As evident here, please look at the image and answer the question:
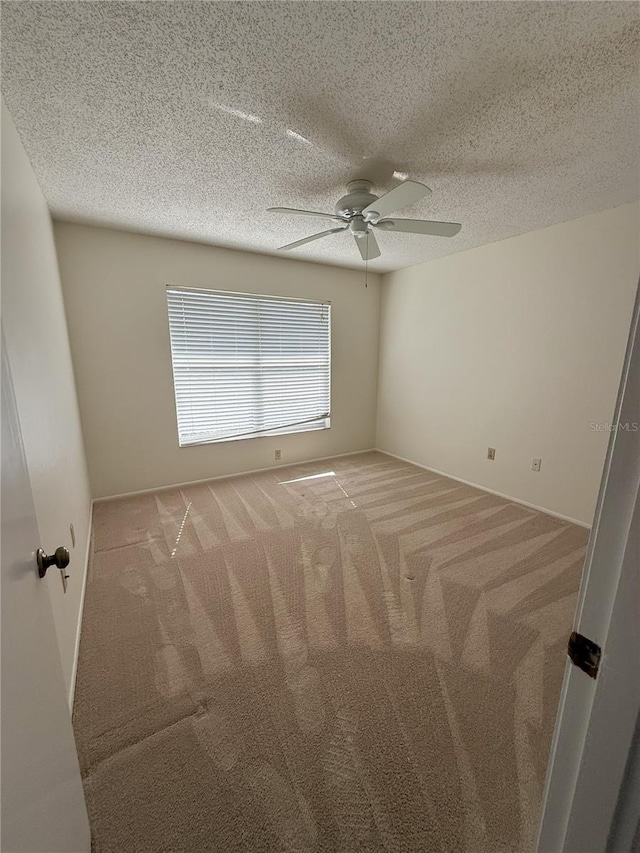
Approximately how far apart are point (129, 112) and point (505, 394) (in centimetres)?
318

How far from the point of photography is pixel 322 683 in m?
A: 1.36

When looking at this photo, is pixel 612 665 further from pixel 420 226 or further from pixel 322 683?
pixel 420 226

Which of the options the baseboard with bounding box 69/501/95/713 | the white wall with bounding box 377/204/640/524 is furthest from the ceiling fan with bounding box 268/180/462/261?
the baseboard with bounding box 69/501/95/713

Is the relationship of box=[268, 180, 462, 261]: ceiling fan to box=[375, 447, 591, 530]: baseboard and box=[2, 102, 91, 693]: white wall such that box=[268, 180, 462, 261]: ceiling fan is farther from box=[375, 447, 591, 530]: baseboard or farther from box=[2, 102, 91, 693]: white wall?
box=[375, 447, 591, 530]: baseboard

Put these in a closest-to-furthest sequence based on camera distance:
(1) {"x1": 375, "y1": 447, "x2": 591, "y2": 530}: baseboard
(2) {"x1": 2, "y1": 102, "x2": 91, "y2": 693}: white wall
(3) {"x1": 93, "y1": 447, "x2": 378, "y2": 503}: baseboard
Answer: (2) {"x1": 2, "y1": 102, "x2": 91, "y2": 693}: white wall, (1) {"x1": 375, "y1": 447, "x2": 591, "y2": 530}: baseboard, (3) {"x1": 93, "y1": 447, "x2": 378, "y2": 503}: baseboard

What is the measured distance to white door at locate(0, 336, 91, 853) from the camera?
19.7 inches

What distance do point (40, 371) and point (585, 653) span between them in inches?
80.8

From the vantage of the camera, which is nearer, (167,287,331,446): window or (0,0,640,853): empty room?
(0,0,640,853): empty room

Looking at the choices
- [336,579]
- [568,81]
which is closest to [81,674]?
[336,579]

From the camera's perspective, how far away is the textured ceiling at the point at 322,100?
1.01 metres

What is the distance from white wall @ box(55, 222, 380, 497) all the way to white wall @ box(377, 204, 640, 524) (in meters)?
1.32

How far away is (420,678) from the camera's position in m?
1.38

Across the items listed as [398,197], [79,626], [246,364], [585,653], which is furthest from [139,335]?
[585,653]

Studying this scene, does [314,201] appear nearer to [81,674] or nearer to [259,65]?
[259,65]
